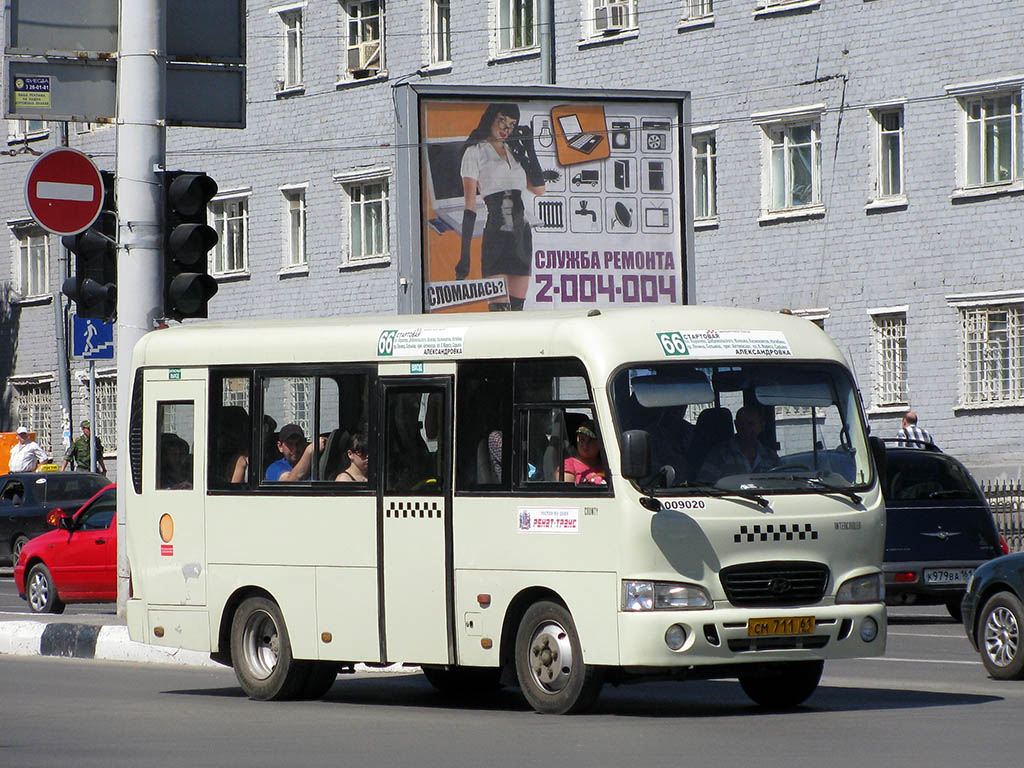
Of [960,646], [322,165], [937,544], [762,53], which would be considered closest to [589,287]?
[937,544]

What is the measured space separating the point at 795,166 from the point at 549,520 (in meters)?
24.7

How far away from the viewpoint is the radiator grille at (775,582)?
13.0 metres

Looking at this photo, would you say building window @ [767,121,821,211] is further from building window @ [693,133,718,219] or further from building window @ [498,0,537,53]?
building window @ [498,0,537,53]

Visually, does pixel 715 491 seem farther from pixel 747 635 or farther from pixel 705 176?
pixel 705 176

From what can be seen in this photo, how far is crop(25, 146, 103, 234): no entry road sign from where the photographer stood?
17547mm

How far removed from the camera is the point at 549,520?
13336 mm

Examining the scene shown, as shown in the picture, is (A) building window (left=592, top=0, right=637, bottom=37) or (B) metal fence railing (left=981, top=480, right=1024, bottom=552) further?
(A) building window (left=592, top=0, right=637, bottom=37)

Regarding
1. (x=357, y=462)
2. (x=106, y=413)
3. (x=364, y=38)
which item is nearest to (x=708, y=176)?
(x=364, y=38)

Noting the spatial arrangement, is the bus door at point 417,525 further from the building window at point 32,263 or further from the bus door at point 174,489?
the building window at point 32,263

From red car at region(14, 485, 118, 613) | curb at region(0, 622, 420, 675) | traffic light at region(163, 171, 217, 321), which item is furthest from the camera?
red car at region(14, 485, 118, 613)

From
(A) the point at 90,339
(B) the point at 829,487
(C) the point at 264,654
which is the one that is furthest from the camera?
(A) the point at 90,339

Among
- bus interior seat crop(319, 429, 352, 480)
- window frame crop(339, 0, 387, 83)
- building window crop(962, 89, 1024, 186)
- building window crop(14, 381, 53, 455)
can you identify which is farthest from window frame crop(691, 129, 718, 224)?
bus interior seat crop(319, 429, 352, 480)

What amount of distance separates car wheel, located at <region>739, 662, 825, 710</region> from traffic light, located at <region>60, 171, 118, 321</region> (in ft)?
19.4

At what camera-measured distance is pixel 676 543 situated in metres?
12.9
